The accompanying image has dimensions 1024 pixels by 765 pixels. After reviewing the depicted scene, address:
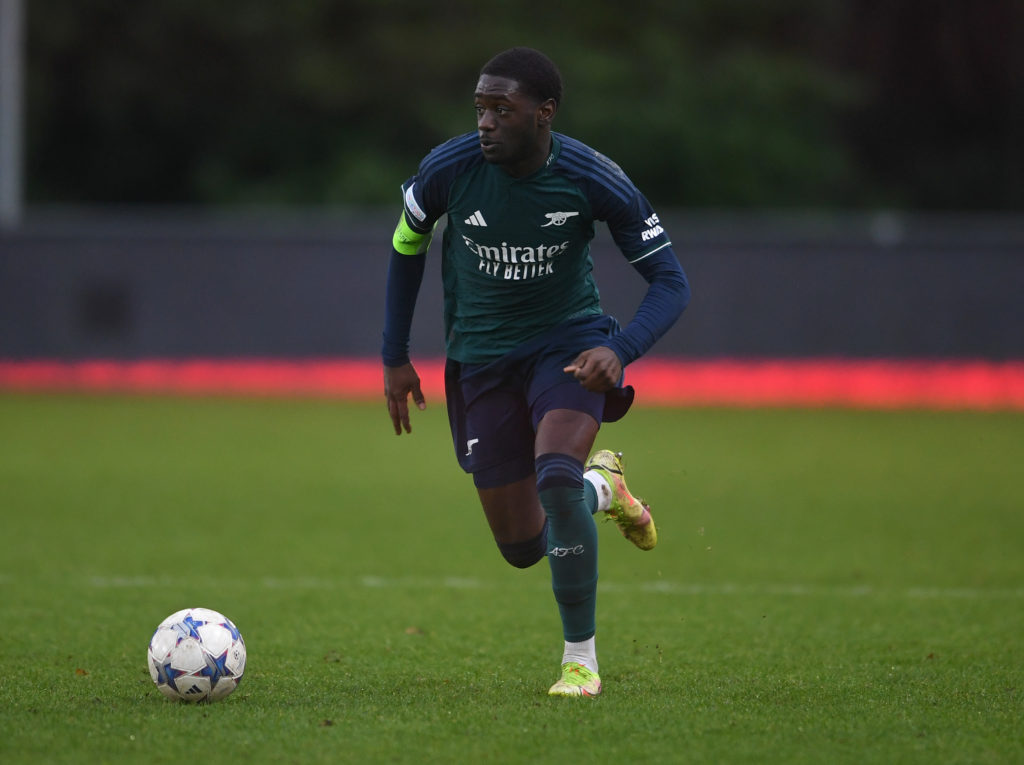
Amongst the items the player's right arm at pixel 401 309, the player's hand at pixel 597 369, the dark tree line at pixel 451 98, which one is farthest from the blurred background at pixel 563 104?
the player's hand at pixel 597 369

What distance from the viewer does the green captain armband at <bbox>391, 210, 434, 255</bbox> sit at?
19.3 feet

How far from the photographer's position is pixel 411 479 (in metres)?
→ 13.7

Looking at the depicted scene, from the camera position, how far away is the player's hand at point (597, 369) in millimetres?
5395

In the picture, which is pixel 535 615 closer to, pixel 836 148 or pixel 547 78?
pixel 547 78

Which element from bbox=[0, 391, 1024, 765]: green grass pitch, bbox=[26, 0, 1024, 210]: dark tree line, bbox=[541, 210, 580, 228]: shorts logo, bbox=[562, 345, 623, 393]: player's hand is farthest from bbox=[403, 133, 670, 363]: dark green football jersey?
bbox=[26, 0, 1024, 210]: dark tree line

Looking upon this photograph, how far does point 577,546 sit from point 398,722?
37.9 inches

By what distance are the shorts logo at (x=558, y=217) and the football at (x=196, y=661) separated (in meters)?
1.96

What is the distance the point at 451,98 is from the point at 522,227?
2882cm

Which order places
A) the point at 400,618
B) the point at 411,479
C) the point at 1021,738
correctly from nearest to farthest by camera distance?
the point at 1021,738, the point at 400,618, the point at 411,479

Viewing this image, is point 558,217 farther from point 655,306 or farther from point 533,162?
point 655,306

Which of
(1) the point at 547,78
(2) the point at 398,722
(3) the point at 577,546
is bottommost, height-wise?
(2) the point at 398,722

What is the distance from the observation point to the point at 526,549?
20.4 ft

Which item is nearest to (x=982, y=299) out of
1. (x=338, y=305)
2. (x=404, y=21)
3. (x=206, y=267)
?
(x=338, y=305)

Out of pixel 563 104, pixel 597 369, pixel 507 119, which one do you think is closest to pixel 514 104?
pixel 507 119
